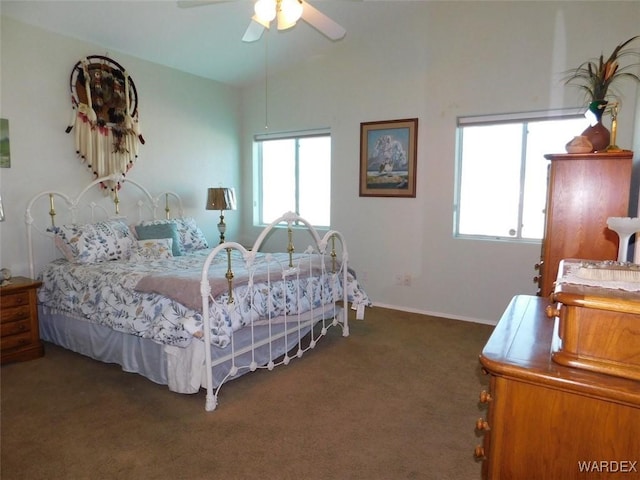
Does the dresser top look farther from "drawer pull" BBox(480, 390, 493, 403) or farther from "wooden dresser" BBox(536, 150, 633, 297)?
"wooden dresser" BBox(536, 150, 633, 297)

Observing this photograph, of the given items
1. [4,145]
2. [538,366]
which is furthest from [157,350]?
[538,366]

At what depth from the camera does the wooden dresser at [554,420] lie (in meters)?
0.90

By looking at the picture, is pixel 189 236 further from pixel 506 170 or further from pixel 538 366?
pixel 538 366

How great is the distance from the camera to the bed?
2.45 meters

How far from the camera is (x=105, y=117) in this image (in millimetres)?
3865

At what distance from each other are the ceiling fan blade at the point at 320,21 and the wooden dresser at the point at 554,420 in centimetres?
224

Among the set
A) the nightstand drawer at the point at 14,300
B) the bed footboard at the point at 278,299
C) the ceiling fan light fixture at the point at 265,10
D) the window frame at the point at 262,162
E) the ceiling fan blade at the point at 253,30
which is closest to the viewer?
the ceiling fan light fixture at the point at 265,10

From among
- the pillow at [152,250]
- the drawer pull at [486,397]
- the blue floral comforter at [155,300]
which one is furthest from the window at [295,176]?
the drawer pull at [486,397]

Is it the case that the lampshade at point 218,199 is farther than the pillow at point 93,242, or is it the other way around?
the lampshade at point 218,199

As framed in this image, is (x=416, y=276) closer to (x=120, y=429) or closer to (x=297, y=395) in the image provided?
(x=297, y=395)

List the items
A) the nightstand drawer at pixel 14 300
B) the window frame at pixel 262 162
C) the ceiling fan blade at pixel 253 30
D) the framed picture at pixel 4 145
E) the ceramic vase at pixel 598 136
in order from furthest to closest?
the window frame at pixel 262 162 → the framed picture at pixel 4 145 → the nightstand drawer at pixel 14 300 → the ceiling fan blade at pixel 253 30 → the ceramic vase at pixel 598 136

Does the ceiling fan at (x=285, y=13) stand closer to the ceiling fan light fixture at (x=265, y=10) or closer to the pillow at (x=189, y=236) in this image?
the ceiling fan light fixture at (x=265, y=10)

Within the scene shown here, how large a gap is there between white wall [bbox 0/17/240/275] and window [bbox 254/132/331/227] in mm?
604
